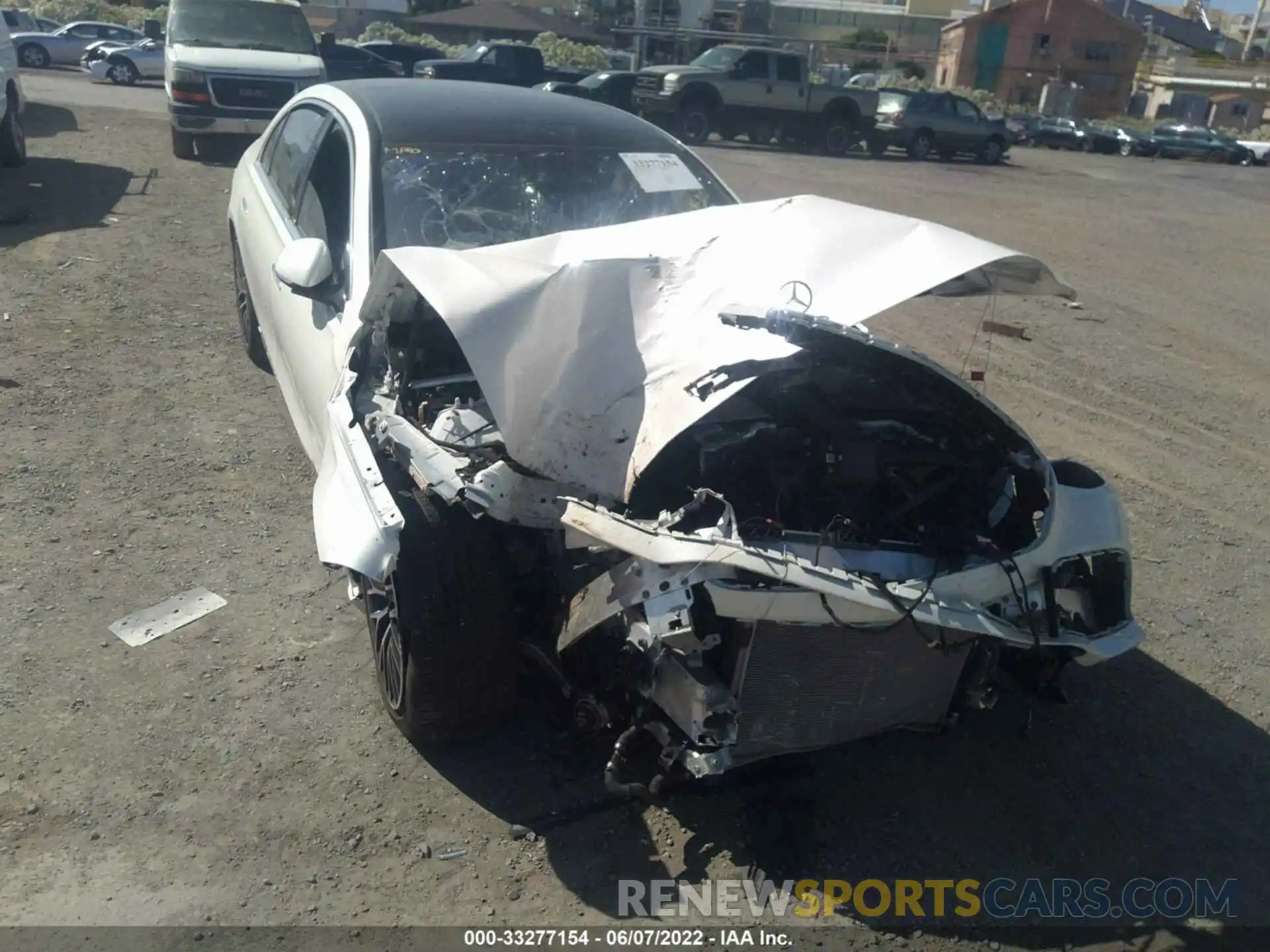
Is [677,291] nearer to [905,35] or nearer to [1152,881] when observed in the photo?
[1152,881]

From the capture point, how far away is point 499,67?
23141mm

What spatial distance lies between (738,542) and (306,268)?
196 cm

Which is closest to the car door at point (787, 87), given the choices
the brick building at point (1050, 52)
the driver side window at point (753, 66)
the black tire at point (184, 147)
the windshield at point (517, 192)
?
the driver side window at point (753, 66)

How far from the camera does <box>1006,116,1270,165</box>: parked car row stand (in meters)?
32.5

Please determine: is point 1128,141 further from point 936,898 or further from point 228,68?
point 936,898

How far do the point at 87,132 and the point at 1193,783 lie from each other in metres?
15.2

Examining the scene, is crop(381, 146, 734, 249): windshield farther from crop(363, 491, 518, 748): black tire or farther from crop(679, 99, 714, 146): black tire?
crop(679, 99, 714, 146): black tire

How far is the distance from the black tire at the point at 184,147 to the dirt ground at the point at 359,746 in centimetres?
707

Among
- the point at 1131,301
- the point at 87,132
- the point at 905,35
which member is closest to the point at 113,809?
the point at 1131,301

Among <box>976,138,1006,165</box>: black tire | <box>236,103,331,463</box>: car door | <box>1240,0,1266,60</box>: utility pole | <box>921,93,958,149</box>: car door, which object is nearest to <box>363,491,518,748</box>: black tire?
<box>236,103,331,463</box>: car door

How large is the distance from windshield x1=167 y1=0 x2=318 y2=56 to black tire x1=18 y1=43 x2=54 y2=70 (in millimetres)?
17645

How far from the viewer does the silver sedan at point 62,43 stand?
26.7 meters

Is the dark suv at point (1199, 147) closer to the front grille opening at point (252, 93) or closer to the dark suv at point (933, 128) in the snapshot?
the dark suv at point (933, 128)

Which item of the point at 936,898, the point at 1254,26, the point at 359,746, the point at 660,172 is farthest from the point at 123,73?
the point at 1254,26
